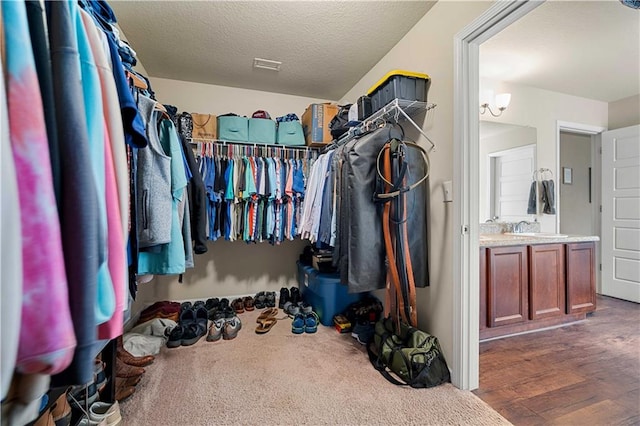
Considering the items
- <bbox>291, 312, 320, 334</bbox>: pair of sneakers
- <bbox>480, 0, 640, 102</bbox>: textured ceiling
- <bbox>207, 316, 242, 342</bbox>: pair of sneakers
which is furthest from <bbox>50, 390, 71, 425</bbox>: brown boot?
<bbox>480, 0, 640, 102</bbox>: textured ceiling

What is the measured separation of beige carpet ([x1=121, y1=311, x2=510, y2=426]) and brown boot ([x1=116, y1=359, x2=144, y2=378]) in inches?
3.4

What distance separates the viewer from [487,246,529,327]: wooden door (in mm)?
2117

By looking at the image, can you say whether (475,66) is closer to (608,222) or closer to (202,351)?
(202,351)

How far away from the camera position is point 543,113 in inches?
120

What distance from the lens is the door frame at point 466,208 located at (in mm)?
1508

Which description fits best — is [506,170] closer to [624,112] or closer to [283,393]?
[624,112]

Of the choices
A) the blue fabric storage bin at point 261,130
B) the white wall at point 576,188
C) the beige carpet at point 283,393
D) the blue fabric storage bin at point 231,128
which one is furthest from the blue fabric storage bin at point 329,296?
the white wall at point 576,188

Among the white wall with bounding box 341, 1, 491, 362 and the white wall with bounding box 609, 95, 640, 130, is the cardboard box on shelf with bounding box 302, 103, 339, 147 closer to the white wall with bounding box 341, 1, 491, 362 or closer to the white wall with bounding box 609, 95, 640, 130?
the white wall with bounding box 341, 1, 491, 362

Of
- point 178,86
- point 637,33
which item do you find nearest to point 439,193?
point 637,33

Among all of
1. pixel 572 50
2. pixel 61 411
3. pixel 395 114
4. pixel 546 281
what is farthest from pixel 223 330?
pixel 572 50

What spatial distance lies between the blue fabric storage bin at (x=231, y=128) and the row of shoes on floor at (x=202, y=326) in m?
1.66

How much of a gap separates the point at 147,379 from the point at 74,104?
1770mm

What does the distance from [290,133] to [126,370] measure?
229 centimetres

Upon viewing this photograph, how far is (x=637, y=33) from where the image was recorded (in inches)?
81.0
